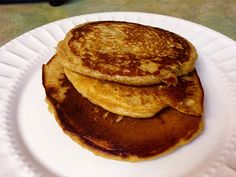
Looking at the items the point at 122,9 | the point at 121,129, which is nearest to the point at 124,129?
the point at 121,129

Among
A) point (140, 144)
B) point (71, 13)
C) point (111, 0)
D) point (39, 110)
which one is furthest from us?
point (111, 0)

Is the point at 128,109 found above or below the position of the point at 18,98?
above

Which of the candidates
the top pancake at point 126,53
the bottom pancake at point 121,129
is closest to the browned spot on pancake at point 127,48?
the top pancake at point 126,53

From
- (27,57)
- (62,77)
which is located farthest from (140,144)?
(27,57)

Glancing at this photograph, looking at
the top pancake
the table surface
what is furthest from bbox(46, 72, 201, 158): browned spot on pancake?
the table surface

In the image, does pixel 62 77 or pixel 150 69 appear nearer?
pixel 150 69

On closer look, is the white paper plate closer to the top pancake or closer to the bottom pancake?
the bottom pancake

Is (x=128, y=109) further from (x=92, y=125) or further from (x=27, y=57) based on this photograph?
(x=27, y=57)

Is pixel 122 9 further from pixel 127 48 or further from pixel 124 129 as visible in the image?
pixel 124 129
